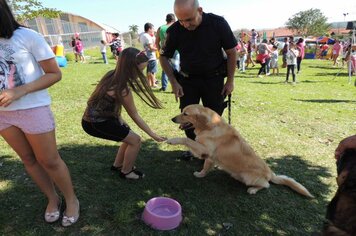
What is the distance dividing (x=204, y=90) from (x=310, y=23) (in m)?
83.1

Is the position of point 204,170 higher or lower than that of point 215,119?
lower

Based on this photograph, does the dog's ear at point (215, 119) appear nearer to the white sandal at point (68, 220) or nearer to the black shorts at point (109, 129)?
the black shorts at point (109, 129)

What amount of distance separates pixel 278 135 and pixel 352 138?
4.10 m

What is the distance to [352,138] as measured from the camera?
5.67 feet

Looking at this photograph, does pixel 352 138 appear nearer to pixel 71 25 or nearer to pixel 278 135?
pixel 278 135

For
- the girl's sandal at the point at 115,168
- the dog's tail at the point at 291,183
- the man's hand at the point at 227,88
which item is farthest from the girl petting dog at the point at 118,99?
the dog's tail at the point at 291,183

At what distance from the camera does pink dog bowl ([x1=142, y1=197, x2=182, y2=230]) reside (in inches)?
112

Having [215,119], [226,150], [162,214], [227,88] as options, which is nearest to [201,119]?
[215,119]

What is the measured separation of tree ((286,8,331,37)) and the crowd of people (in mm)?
77761

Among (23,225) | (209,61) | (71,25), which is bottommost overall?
(23,225)

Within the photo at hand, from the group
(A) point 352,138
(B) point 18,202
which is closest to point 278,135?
(A) point 352,138

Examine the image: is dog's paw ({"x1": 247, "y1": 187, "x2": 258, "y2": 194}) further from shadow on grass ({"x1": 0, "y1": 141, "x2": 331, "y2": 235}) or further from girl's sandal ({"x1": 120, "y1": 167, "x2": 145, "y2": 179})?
girl's sandal ({"x1": 120, "y1": 167, "x2": 145, "y2": 179})

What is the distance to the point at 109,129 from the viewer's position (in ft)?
10.8

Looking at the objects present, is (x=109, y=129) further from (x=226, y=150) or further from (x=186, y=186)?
(x=226, y=150)
